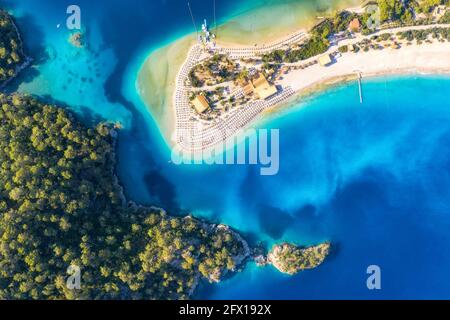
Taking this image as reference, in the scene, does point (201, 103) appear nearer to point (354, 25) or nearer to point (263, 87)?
point (263, 87)

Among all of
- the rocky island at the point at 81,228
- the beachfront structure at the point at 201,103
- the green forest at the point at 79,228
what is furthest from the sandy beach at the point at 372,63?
the green forest at the point at 79,228

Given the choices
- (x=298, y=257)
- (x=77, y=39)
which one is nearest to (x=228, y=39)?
(x=77, y=39)

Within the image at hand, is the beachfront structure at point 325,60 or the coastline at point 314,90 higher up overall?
the beachfront structure at point 325,60

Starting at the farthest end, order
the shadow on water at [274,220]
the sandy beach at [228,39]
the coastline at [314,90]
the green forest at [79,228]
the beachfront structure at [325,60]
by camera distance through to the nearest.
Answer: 1. the shadow on water at [274,220]
2. the coastline at [314,90]
3. the sandy beach at [228,39]
4. the beachfront structure at [325,60]
5. the green forest at [79,228]

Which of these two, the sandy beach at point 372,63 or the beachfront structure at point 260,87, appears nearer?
the beachfront structure at point 260,87

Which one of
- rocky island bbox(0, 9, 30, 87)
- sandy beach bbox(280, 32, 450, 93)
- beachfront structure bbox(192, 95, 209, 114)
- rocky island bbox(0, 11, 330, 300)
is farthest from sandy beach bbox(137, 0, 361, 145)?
rocky island bbox(0, 9, 30, 87)

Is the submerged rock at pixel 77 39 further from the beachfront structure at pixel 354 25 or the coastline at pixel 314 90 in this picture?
the beachfront structure at pixel 354 25

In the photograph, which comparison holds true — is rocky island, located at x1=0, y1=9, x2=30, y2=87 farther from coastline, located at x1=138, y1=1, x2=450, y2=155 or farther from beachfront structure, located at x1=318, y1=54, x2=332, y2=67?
beachfront structure, located at x1=318, y1=54, x2=332, y2=67
